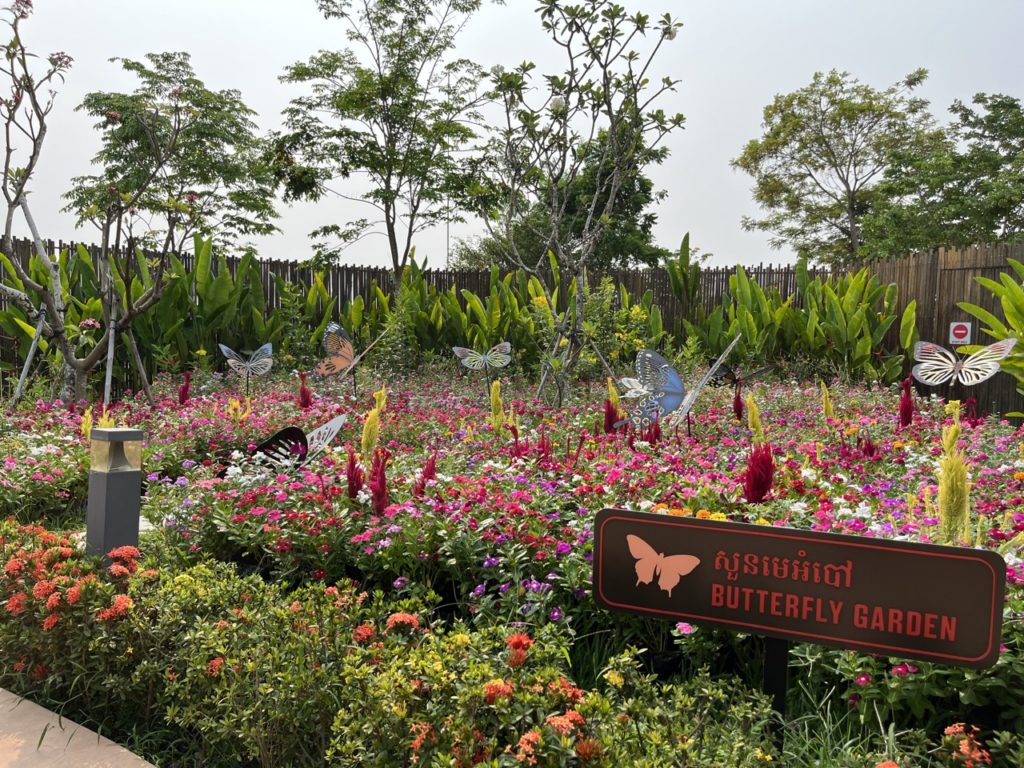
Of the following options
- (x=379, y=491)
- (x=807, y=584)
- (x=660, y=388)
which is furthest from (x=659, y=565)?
(x=660, y=388)

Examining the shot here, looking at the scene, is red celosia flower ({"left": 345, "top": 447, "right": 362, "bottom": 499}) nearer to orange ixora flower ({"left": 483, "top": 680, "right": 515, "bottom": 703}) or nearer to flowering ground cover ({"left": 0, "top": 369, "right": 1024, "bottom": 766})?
flowering ground cover ({"left": 0, "top": 369, "right": 1024, "bottom": 766})

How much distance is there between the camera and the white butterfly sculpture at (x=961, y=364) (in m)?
4.49

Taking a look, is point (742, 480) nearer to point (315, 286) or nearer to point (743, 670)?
point (743, 670)

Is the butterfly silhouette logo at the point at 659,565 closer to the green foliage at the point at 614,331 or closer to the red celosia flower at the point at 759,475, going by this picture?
the red celosia flower at the point at 759,475

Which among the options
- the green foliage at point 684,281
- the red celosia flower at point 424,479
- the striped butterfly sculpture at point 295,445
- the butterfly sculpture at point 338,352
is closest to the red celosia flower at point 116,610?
the red celosia flower at point 424,479

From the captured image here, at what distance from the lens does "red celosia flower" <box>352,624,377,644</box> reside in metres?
1.92

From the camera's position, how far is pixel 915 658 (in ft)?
4.99

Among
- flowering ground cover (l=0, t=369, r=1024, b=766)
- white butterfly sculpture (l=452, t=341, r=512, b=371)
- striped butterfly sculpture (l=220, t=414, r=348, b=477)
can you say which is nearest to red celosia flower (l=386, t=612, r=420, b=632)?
flowering ground cover (l=0, t=369, r=1024, b=766)

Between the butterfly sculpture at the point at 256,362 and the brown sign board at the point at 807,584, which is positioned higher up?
the butterfly sculpture at the point at 256,362

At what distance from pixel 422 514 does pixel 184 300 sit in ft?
23.7

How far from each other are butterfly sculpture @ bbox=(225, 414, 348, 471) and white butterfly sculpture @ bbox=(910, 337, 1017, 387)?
3.51m

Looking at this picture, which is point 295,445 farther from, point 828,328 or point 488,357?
point 828,328

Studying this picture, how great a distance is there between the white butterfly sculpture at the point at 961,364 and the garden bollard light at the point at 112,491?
14.2 ft

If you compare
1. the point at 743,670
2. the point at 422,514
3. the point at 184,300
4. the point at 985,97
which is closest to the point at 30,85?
the point at 184,300
